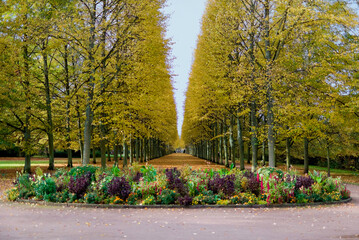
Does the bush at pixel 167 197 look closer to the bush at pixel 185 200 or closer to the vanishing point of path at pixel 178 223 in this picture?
the bush at pixel 185 200

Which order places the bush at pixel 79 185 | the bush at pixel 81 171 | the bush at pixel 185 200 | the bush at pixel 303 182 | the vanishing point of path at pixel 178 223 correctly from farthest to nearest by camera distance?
1. the bush at pixel 81 171
2. the bush at pixel 303 182
3. the bush at pixel 79 185
4. the bush at pixel 185 200
5. the vanishing point of path at pixel 178 223

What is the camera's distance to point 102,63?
54.0 ft

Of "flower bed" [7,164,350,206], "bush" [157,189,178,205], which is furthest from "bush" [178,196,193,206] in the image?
"bush" [157,189,178,205]

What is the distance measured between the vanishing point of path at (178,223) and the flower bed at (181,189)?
0.63 meters

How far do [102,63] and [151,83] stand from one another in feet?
14.0

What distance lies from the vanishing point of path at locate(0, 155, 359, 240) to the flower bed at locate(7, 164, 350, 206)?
0.63 metres

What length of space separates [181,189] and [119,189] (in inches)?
76.6

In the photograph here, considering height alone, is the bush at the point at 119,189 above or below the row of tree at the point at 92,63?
below

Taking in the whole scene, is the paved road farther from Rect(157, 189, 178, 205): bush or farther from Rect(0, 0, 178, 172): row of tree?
Rect(0, 0, 178, 172): row of tree

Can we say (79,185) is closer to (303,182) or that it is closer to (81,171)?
(81,171)

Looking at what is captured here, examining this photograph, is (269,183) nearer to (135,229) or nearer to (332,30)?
(135,229)

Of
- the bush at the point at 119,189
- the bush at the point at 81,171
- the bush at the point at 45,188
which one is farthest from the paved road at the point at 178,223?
the bush at the point at 81,171

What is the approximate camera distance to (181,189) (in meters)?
10.8

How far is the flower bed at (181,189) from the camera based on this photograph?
10336 millimetres
